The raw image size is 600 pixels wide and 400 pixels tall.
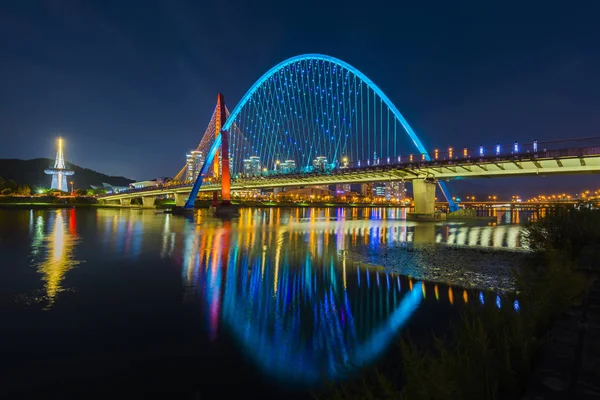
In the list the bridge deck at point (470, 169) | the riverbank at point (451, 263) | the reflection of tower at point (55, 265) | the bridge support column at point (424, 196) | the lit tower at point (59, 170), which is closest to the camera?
the reflection of tower at point (55, 265)

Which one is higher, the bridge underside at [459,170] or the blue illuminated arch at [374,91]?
the blue illuminated arch at [374,91]

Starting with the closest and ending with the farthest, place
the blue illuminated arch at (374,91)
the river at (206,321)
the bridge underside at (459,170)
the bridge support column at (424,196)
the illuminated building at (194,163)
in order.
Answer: the river at (206,321), the bridge underside at (459,170), the bridge support column at (424,196), the blue illuminated arch at (374,91), the illuminated building at (194,163)

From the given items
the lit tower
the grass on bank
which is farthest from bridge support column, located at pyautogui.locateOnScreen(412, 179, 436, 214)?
the lit tower

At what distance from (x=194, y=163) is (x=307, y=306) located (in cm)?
11830

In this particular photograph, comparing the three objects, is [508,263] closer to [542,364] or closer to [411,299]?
[411,299]

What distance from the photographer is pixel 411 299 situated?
906cm

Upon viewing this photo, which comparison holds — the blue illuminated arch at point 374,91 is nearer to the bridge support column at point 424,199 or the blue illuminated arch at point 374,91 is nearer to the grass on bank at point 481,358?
the bridge support column at point 424,199

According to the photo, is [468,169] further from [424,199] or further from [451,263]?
[451,263]

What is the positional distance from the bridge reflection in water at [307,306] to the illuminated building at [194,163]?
9425cm

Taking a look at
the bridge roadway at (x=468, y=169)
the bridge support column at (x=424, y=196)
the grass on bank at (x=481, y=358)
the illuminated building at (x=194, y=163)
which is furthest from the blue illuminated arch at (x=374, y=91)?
the grass on bank at (x=481, y=358)

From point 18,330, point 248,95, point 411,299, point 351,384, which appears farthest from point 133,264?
point 248,95

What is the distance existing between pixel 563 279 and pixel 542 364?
3.03 meters

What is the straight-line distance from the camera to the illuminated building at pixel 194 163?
107 meters

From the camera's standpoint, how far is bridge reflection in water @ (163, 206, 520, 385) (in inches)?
237
